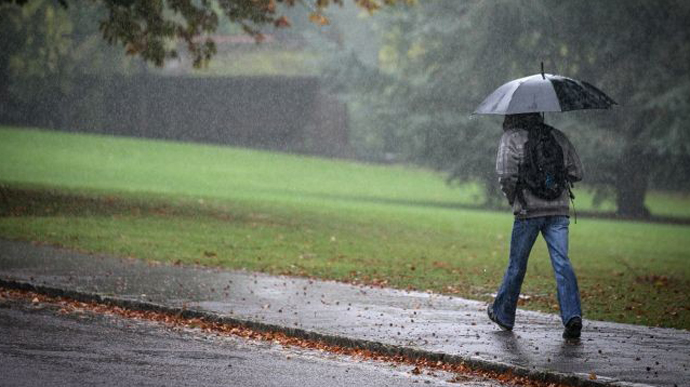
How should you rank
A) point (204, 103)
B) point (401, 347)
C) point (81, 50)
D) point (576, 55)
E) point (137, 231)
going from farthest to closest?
point (204, 103)
point (81, 50)
point (576, 55)
point (137, 231)
point (401, 347)

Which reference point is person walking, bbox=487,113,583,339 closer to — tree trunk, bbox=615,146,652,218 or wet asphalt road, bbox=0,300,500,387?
wet asphalt road, bbox=0,300,500,387

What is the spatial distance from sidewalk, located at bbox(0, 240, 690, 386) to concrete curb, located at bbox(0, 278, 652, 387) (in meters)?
0.04

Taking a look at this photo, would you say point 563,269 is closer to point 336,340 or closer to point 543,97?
point 543,97

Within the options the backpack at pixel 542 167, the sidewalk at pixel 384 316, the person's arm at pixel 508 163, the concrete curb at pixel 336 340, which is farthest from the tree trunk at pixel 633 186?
the person's arm at pixel 508 163

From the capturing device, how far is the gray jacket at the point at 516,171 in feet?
31.9

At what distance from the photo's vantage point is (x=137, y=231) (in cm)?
2028

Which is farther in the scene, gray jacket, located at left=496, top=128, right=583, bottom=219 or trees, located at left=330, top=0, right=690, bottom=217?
trees, located at left=330, top=0, right=690, bottom=217

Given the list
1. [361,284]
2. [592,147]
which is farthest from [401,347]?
[592,147]

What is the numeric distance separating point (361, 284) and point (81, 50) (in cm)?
3893

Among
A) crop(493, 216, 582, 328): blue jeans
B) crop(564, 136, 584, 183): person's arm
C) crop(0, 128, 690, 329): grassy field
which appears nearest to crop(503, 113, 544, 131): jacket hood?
crop(564, 136, 584, 183): person's arm

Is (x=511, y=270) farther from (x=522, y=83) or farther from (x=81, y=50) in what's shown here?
(x=81, y=50)

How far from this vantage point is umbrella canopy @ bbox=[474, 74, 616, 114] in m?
9.62

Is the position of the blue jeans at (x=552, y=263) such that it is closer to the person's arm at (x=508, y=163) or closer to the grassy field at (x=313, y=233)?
the person's arm at (x=508, y=163)

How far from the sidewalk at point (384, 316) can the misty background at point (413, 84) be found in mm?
16691
